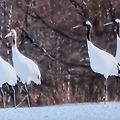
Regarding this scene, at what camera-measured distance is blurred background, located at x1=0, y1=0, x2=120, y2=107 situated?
6.74 feet

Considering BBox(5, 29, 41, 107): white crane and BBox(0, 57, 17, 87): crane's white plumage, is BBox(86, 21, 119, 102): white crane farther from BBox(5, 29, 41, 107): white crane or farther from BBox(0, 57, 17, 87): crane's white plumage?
BBox(0, 57, 17, 87): crane's white plumage

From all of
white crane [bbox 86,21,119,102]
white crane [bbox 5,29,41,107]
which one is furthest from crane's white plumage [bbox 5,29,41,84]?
white crane [bbox 86,21,119,102]

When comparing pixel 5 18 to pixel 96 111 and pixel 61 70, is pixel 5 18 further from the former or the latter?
pixel 96 111

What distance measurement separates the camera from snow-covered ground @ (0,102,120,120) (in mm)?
2047

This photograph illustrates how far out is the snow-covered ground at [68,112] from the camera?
6.72 feet

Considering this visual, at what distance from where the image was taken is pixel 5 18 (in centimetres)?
205

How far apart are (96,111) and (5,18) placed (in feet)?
2.15

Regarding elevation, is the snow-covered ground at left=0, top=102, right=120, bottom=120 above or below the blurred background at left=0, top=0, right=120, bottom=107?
below

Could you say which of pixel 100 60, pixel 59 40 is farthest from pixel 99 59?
pixel 59 40

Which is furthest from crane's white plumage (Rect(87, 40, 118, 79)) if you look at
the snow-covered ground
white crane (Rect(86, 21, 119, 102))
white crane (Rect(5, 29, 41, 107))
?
white crane (Rect(5, 29, 41, 107))

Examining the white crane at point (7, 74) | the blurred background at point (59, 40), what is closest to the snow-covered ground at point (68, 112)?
the blurred background at point (59, 40)

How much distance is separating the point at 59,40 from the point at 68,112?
0.37m

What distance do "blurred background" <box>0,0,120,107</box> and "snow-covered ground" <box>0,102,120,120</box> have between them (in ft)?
0.11

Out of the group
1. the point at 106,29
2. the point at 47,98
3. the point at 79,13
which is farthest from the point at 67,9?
the point at 47,98
